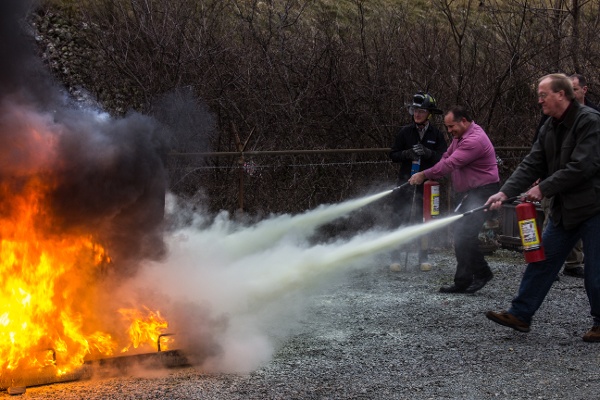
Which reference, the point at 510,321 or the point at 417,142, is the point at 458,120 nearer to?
the point at 417,142

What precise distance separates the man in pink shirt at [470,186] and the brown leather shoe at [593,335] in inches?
70.2

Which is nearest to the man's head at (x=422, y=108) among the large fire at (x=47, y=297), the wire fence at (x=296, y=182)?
the wire fence at (x=296, y=182)

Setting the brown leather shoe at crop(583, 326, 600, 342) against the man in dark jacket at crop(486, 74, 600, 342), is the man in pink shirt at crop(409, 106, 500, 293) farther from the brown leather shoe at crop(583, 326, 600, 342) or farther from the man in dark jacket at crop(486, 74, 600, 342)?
the brown leather shoe at crop(583, 326, 600, 342)

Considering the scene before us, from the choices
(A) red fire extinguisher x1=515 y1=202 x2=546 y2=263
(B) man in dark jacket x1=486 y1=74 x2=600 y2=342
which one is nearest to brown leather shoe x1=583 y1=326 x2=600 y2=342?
(B) man in dark jacket x1=486 y1=74 x2=600 y2=342

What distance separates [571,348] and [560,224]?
3.29 ft

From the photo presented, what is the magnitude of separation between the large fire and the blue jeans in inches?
120

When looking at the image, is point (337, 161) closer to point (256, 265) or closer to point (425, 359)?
point (256, 265)

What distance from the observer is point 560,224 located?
598 centimetres

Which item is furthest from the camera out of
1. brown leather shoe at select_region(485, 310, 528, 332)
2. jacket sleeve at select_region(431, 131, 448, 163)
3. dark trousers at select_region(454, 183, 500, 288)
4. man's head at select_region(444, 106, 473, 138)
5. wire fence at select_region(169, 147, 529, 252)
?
wire fence at select_region(169, 147, 529, 252)

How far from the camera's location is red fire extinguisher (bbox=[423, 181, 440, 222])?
27.6ft

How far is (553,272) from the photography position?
5973mm

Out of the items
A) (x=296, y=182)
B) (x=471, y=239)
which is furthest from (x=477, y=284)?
(x=296, y=182)

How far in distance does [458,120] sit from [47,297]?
185 inches

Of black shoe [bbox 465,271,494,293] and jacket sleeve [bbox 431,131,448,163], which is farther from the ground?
jacket sleeve [bbox 431,131,448,163]
